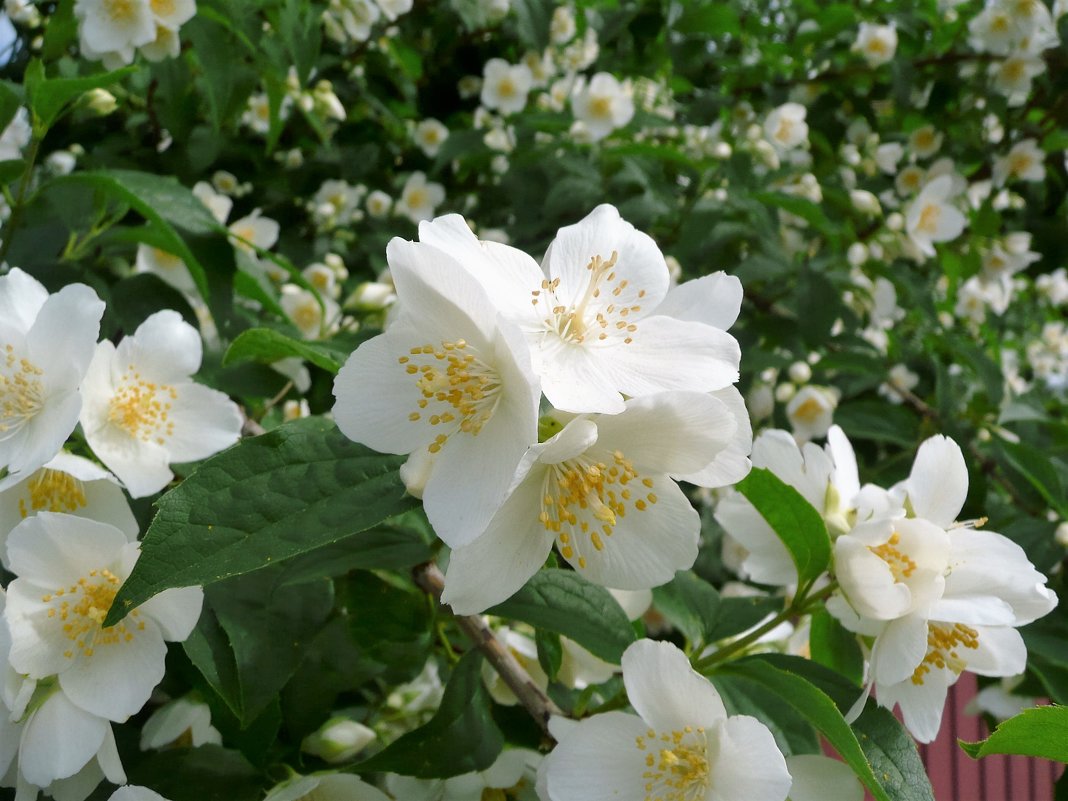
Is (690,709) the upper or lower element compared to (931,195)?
upper

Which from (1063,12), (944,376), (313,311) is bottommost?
(944,376)

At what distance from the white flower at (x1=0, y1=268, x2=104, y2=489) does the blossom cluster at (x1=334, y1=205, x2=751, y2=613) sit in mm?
310

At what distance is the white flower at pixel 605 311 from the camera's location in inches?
29.2

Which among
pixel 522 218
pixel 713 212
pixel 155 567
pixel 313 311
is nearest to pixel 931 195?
pixel 713 212

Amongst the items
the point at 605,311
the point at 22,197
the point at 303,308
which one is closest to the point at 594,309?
the point at 605,311

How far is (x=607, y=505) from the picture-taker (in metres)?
0.80

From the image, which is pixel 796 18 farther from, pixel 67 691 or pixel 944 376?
pixel 67 691

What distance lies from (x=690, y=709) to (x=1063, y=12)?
Result: 2.82 metres

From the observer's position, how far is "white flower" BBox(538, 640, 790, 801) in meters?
0.80

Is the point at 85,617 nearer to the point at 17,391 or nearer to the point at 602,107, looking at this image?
the point at 17,391

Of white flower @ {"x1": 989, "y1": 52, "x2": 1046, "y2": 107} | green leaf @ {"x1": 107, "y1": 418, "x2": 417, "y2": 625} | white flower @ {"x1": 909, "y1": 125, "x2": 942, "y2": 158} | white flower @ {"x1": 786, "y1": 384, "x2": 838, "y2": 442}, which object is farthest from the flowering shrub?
white flower @ {"x1": 909, "y1": 125, "x2": 942, "y2": 158}

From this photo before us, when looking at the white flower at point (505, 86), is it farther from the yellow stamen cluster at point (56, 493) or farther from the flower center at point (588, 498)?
the flower center at point (588, 498)

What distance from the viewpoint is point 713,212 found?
7.08 feet

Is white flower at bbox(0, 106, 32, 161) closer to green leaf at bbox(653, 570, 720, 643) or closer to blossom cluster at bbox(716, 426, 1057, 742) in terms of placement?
green leaf at bbox(653, 570, 720, 643)
